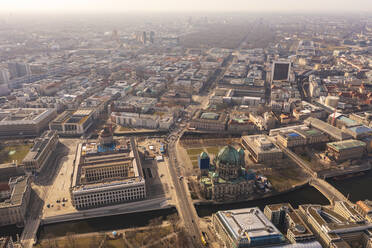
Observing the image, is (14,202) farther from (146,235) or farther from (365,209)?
(365,209)

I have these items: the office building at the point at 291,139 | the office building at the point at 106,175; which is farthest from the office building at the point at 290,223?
the office building at the point at 291,139

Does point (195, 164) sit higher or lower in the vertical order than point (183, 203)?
lower

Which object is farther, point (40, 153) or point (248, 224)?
point (40, 153)

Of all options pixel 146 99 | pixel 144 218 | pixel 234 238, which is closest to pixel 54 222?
pixel 144 218

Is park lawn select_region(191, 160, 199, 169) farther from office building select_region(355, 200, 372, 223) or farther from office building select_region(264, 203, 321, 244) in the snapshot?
office building select_region(355, 200, 372, 223)

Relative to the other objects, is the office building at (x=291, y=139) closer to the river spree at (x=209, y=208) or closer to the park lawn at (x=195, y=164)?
the river spree at (x=209, y=208)

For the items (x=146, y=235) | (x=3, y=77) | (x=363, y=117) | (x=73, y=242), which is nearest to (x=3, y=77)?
(x=3, y=77)
